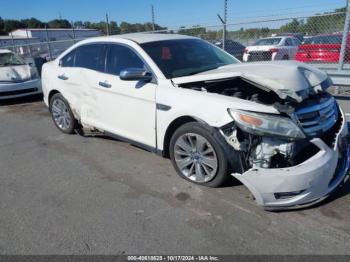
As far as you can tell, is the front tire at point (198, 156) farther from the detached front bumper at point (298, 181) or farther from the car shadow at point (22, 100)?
the car shadow at point (22, 100)

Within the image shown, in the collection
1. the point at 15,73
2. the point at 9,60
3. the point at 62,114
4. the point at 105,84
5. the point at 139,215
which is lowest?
the point at 139,215

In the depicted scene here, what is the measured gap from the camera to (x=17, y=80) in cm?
910

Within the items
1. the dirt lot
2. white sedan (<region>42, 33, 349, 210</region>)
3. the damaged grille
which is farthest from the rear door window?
the damaged grille

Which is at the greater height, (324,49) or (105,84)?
(324,49)

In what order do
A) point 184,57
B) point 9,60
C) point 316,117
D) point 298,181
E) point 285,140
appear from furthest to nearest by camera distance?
1. point 9,60
2. point 184,57
3. point 316,117
4. point 285,140
5. point 298,181

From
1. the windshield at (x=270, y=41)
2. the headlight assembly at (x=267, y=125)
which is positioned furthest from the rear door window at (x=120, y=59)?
the windshield at (x=270, y=41)

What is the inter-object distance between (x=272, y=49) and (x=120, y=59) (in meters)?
10.1

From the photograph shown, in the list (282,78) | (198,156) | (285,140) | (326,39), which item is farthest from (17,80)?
(326,39)

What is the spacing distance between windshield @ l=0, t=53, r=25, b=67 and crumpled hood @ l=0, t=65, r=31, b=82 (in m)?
0.48

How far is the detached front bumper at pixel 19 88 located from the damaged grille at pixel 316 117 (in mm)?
8135

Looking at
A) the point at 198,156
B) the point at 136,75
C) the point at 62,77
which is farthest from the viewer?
the point at 62,77

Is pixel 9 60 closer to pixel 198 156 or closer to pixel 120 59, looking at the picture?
pixel 120 59

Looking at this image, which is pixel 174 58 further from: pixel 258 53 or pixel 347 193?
pixel 258 53

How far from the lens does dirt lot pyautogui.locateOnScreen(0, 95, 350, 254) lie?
2.75 metres
